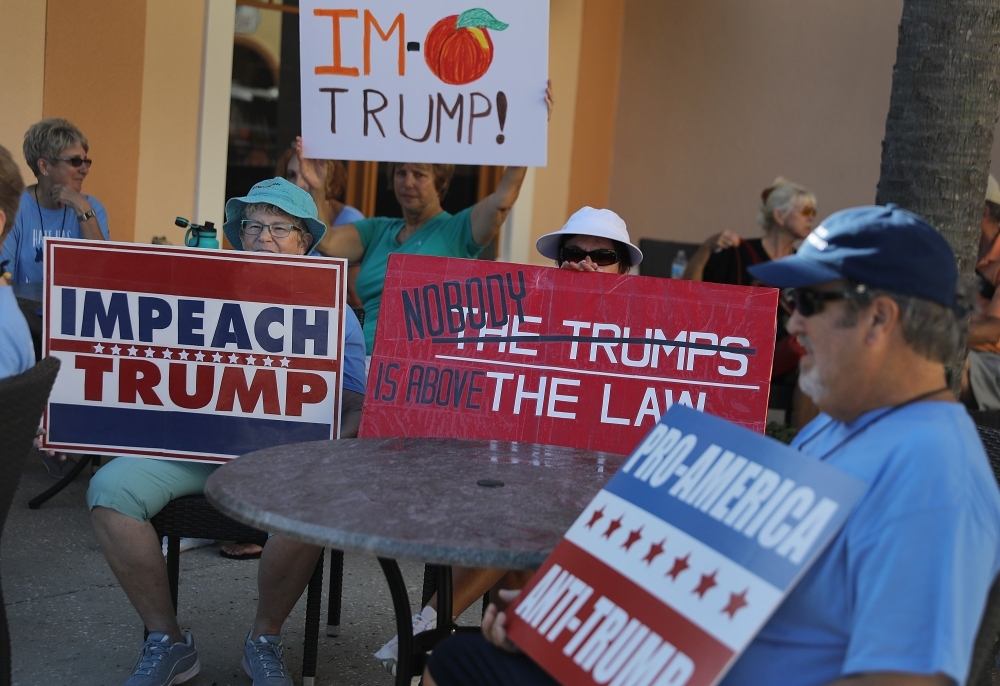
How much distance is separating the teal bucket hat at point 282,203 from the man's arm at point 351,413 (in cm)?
64

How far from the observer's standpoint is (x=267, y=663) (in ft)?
9.99

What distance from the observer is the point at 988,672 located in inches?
96.9

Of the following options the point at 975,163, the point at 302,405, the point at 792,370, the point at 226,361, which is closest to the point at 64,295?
the point at 226,361

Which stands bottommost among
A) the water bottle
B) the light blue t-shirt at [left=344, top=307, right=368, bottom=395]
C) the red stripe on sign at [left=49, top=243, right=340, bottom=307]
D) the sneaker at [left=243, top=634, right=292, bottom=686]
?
the sneaker at [left=243, top=634, right=292, bottom=686]

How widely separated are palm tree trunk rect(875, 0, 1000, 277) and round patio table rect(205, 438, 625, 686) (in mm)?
1784

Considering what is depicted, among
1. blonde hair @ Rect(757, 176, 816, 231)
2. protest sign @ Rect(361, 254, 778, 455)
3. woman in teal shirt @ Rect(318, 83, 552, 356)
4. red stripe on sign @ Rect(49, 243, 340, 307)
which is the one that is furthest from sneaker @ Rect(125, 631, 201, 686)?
blonde hair @ Rect(757, 176, 816, 231)

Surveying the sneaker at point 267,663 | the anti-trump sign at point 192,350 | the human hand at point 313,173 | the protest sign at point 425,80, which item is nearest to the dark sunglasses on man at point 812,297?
the anti-trump sign at point 192,350

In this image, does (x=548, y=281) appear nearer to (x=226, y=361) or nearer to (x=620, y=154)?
(x=226, y=361)

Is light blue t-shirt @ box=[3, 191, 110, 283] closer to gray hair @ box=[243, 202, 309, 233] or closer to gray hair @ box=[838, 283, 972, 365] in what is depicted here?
gray hair @ box=[243, 202, 309, 233]

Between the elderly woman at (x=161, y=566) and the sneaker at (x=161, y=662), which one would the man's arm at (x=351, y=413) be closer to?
the elderly woman at (x=161, y=566)

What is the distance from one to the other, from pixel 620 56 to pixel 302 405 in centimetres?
689

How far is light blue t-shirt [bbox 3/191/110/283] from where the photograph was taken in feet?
16.7

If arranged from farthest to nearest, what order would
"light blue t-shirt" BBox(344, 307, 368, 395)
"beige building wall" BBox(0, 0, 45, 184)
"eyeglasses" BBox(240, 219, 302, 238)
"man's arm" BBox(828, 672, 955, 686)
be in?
"beige building wall" BBox(0, 0, 45, 184) < "eyeglasses" BBox(240, 219, 302, 238) < "light blue t-shirt" BBox(344, 307, 368, 395) < "man's arm" BBox(828, 672, 955, 686)

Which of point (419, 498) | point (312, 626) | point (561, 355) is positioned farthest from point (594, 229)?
point (419, 498)
